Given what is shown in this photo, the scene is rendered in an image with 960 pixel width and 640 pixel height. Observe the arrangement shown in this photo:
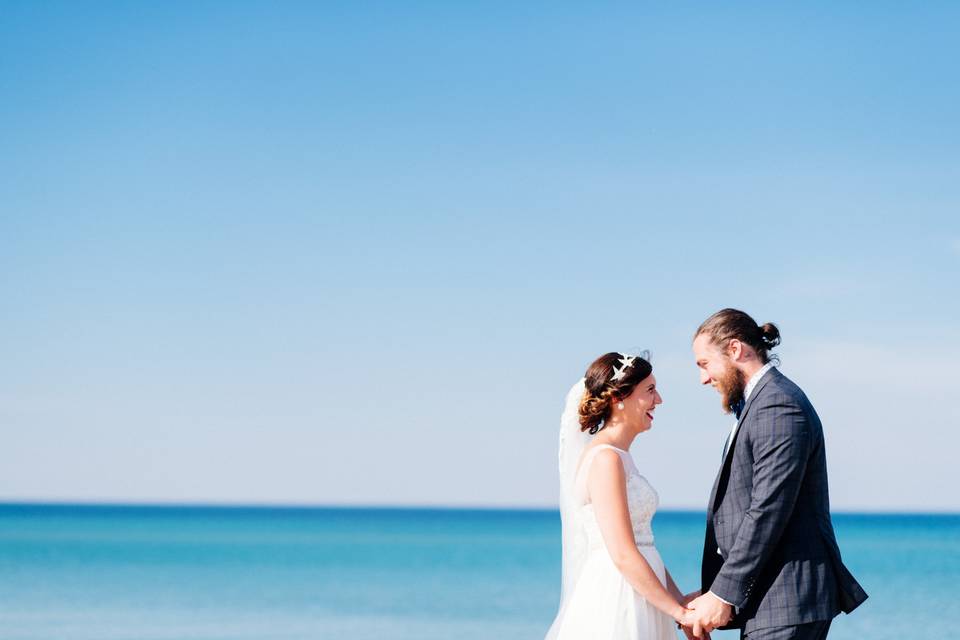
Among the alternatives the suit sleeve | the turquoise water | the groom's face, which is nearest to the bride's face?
the groom's face

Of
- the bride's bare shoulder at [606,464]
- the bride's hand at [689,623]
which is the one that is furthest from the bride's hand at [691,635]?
the bride's bare shoulder at [606,464]

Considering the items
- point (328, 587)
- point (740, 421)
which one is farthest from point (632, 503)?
point (328, 587)

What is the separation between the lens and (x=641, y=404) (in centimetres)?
518

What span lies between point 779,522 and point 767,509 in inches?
2.9

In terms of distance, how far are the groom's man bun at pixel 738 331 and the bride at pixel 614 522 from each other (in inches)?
16.9

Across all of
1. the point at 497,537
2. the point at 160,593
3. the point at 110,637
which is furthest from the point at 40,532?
the point at 110,637

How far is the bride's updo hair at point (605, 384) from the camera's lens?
5164 millimetres

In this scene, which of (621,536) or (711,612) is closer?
(711,612)

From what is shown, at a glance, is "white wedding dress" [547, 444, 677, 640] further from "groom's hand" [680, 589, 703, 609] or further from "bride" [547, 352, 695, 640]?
"groom's hand" [680, 589, 703, 609]

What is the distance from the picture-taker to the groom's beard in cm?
487

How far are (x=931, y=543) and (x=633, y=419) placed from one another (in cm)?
4466

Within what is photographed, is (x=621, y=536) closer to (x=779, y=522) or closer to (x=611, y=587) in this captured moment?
(x=611, y=587)

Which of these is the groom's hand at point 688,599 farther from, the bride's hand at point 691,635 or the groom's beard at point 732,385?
the groom's beard at point 732,385

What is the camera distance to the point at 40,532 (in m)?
49.1
